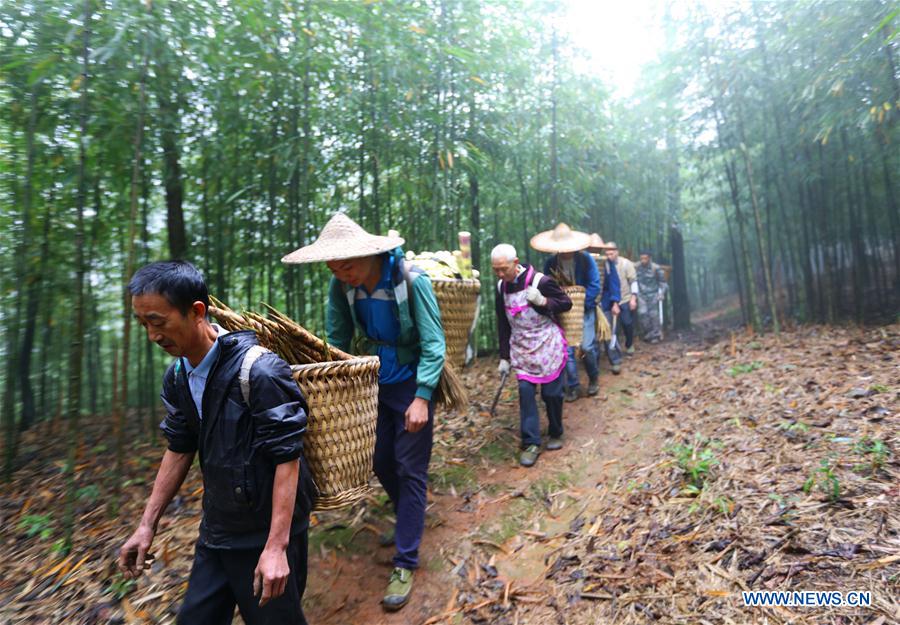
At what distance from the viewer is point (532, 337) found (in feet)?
12.2

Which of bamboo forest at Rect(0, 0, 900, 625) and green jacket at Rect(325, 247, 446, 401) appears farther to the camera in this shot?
green jacket at Rect(325, 247, 446, 401)

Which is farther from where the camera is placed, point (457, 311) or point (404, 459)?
point (457, 311)

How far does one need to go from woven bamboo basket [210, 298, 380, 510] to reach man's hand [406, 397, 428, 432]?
1.55 ft

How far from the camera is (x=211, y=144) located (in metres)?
4.05

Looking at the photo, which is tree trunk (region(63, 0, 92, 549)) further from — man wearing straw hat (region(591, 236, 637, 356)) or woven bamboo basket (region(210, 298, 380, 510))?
man wearing straw hat (region(591, 236, 637, 356))

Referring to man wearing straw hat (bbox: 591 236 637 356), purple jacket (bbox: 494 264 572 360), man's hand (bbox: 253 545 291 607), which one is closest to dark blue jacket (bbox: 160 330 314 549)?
man's hand (bbox: 253 545 291 607)

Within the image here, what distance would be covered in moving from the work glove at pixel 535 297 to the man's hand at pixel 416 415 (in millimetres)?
1618

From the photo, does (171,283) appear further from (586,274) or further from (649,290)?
(649,290)

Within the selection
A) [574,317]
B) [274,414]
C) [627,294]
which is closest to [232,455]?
[274,414]

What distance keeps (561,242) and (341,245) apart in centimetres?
291

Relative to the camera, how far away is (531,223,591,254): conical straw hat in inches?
175

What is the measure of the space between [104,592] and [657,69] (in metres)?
8.63

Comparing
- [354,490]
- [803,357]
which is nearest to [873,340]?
[803,357]

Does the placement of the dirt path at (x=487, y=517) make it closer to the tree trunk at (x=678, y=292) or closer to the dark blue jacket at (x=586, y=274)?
the dark blue jacket at (x=586, y=274)
